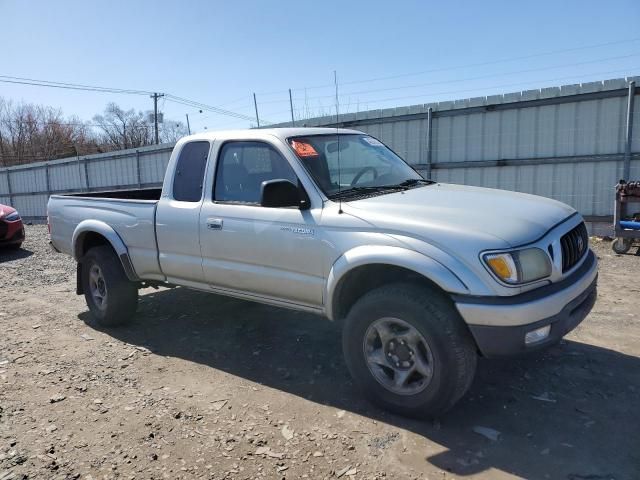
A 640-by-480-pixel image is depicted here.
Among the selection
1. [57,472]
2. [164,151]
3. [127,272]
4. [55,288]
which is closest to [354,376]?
[57,472]

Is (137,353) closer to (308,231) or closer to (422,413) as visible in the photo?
(308,231)

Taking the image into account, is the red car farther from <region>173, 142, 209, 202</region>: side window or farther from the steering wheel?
the steering wheel

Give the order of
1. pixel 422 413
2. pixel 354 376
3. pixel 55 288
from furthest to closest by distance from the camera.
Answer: pixel 55 288, pixel 354 376, pixel 422 413

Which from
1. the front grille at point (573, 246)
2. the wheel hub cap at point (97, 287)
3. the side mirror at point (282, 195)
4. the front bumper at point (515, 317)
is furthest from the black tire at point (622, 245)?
the wheel hub cap at point (97, 287)

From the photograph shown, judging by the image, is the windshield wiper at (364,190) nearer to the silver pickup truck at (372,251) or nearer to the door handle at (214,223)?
the silver pickup truck at (372,251)

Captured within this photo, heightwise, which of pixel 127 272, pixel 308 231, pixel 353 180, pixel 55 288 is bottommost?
pixel 55 288

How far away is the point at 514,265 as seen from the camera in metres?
2.88

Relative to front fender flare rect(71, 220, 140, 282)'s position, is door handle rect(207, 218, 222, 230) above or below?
above

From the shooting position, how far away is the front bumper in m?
2.86

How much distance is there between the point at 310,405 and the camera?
140 inches

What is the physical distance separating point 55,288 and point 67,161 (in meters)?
15.6

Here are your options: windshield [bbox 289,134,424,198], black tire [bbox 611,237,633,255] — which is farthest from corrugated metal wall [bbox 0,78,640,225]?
windshield [bbox 289,134,424,198]

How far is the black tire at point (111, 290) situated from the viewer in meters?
5.20

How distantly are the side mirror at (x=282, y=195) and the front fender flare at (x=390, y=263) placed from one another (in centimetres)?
56
